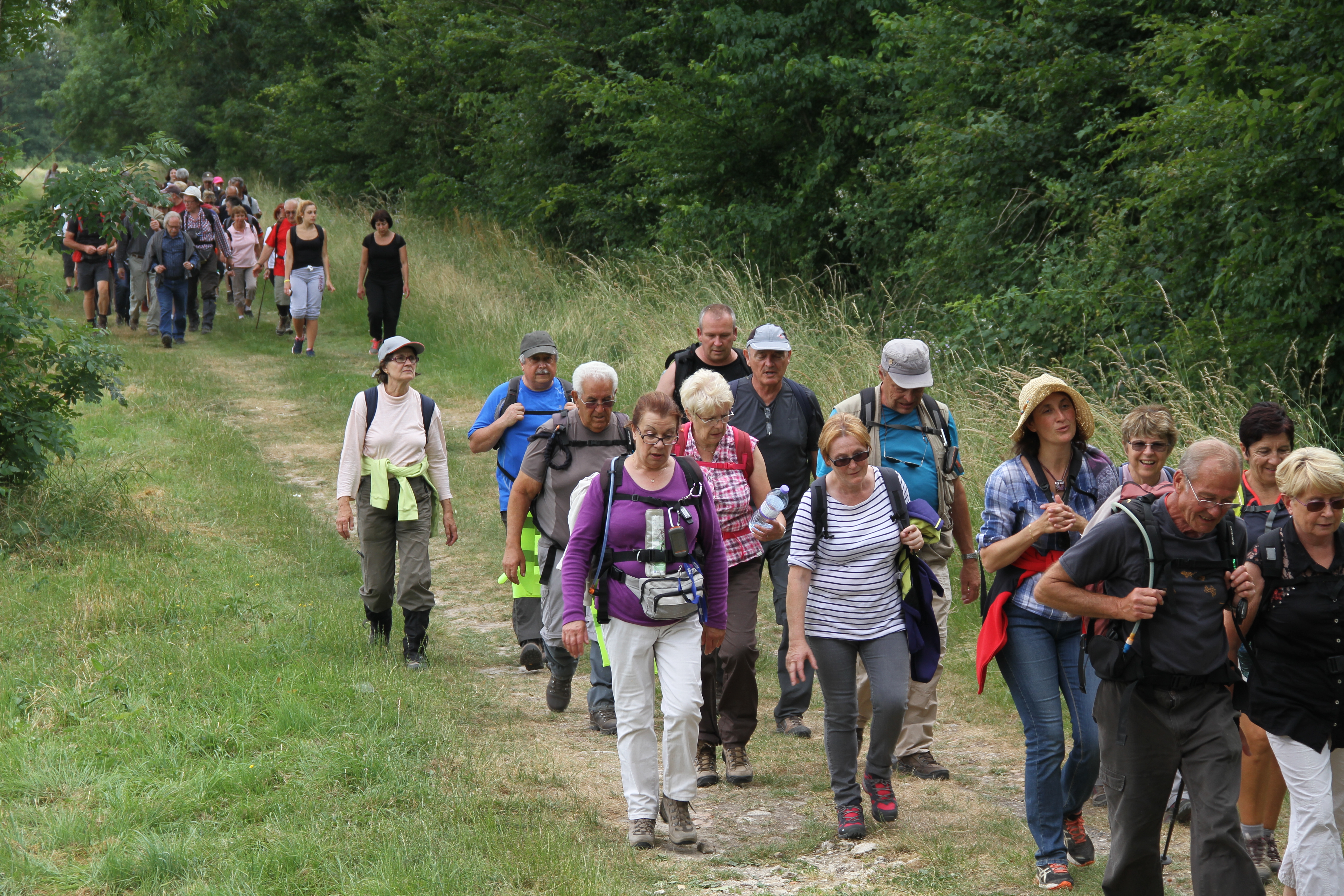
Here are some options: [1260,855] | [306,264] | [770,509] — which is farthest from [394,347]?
[306,264]

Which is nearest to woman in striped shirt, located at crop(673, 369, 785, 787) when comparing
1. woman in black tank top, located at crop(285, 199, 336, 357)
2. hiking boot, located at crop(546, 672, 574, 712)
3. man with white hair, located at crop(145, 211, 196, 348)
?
hiking boot, located at crop(546, 672, 574, 712)

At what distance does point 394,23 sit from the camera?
90.9 feet

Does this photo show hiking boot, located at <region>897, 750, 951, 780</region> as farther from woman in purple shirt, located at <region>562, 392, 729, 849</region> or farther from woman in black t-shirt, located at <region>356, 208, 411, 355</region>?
woman in black t-shirt, located at <region>356, 208, 411, 355</region>

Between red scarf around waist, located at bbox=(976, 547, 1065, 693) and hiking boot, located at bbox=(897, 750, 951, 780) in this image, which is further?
hiking boot, located at bbox=(897, 750, 951, 780)

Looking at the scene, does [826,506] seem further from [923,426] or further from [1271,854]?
[1271,854]

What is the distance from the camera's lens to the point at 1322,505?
156 inches

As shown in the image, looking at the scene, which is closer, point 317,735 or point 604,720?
point 317,735

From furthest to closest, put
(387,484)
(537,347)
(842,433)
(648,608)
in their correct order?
1. (537,347)
2. (387,484)
3. (842,433)
4. (648,608)

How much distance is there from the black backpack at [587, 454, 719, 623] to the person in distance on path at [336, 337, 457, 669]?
2.11 metres

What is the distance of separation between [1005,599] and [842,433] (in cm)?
92

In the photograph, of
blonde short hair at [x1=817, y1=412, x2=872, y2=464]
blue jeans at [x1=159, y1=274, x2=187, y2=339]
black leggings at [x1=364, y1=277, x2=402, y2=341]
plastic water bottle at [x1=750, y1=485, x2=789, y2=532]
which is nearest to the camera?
blonde short hair at [x1=817, y1=412, x2=872, y2=464]

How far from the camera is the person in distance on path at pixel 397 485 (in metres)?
Result: 6.92

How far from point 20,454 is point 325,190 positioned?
25364mm

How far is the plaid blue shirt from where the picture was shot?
15.6 ft
